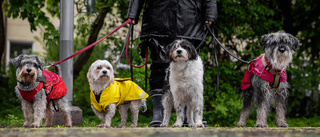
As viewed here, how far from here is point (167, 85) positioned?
20.1 feet

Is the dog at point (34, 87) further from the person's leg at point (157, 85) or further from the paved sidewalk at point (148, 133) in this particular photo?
the paved sidewalk at point (148, 133)

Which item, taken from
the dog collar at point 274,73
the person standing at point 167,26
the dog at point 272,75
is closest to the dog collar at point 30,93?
the person standing at point 167,26

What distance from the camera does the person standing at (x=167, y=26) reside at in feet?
21.3

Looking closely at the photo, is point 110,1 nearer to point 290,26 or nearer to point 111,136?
point 290,26

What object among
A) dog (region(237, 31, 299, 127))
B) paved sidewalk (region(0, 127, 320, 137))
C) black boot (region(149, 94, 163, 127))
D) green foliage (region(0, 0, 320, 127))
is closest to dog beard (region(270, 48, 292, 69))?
dog (region(237, 31, 299, 127))

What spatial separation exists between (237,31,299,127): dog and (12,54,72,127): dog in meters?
2.97

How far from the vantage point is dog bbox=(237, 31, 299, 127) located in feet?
19.9

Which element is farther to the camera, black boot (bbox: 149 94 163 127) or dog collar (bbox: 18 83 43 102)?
black boot (bbox: 149 94 163 127)

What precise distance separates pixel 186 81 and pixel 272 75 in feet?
4.31

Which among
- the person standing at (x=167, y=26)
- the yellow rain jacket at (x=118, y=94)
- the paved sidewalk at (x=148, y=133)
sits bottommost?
the paved sidewalk at (x=148, y=133)

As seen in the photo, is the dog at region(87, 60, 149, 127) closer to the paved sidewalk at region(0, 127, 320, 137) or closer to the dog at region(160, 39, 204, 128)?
the dog at region(160, 39, 204, 128)

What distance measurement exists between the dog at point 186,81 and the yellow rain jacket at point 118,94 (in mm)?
897

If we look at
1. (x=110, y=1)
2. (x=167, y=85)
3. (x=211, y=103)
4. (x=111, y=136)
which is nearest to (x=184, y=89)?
(x=167, y=85)

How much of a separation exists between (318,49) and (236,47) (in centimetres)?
320
